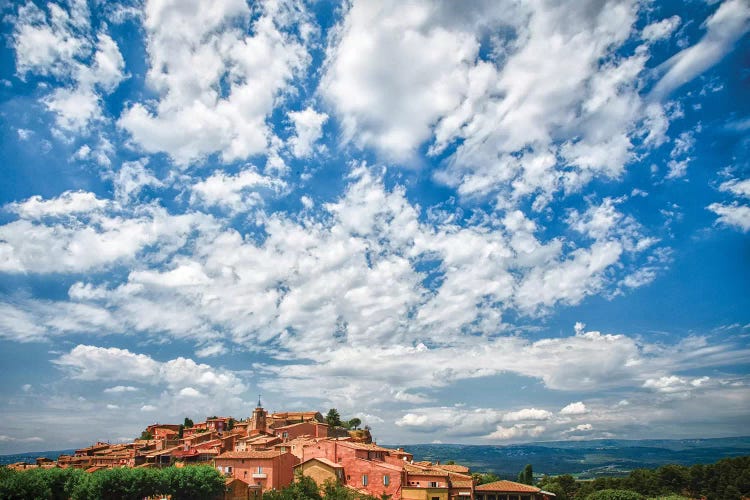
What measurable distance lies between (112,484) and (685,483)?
125m

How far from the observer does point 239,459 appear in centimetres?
7394

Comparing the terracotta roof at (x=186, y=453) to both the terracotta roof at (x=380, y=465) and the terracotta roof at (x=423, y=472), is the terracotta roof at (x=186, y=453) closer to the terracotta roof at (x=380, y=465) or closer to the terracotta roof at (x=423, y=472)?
the terracotta roof at (x=380, y=465)

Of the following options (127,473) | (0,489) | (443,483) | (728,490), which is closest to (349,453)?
(443,483)

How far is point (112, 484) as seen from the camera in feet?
210

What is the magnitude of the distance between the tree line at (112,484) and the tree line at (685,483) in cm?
8268

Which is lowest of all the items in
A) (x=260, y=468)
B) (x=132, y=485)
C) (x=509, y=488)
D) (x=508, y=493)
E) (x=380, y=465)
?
(x=508, y=493)

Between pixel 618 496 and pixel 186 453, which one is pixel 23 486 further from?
pixel 618 496

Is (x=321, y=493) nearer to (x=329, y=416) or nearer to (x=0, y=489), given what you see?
(x=0, y=489)

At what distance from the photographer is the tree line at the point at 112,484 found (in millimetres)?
62097

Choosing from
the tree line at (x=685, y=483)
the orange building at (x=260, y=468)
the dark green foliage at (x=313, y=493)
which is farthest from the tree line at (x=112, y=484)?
the tree line at (x=685, y=483)

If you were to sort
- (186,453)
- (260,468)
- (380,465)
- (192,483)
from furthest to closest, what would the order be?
(186,453), (260,468), (380,465), (192,483)

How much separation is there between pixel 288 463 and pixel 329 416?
53364 mm

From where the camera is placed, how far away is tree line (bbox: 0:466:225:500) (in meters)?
Result: 62.1

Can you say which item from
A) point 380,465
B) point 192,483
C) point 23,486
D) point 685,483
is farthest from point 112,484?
point 685,483
